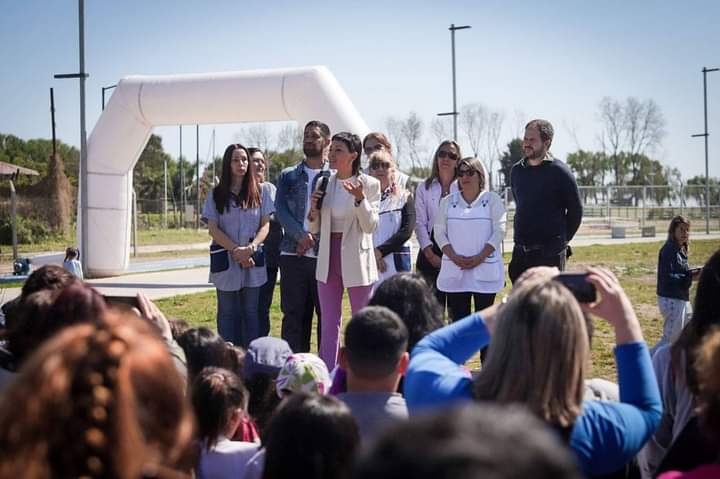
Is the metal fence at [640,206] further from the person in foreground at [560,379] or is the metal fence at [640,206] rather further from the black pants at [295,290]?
the person in foreground at [560,379]

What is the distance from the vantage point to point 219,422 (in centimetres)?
270

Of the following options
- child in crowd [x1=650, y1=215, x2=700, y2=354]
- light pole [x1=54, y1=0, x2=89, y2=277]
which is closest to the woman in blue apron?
child in crowd [x1=650, y1=215, x2=700, y2=354]

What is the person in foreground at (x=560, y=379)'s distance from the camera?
1.93 meters

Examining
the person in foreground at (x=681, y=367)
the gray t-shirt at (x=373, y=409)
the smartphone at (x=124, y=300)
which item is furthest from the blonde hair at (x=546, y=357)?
the smartphone at (x=124, y=300)

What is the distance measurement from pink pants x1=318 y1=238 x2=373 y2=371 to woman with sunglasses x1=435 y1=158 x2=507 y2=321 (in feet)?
2.52

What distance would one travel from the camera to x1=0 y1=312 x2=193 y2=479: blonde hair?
1118 mm

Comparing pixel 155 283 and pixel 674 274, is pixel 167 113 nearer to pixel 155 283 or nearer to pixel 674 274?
pixel 155 283

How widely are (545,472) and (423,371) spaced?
57.2 inches

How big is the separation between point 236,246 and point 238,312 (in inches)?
21.0

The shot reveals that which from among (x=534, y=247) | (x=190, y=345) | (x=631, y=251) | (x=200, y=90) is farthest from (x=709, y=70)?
(x=190, y=345)

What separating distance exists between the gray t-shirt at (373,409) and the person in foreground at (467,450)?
160 cm

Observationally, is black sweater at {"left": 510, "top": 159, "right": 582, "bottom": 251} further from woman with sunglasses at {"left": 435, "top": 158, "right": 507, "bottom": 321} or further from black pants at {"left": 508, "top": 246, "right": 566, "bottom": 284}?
woman with sunglasses at {"left": 435, "top": 158, "right": 507, "bottom": 321}

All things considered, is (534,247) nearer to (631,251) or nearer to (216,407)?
(216,407)

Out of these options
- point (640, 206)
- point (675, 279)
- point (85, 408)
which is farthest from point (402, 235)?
point (640, 206)
